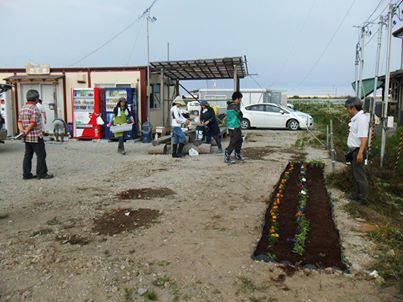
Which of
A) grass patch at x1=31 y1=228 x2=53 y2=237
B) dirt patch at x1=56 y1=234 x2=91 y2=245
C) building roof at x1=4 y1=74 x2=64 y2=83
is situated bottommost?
dirt patch at x1=56 y1=234 x2=91 y2=245

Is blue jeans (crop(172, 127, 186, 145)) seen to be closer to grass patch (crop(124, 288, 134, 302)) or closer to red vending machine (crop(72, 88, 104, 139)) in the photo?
red vending machine (crop(72, 88, 104, 139))

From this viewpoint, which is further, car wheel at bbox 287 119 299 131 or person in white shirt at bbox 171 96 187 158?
car wheel at bbox 287 119 299 131

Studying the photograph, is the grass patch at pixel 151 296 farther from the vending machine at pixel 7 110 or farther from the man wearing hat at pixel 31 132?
the vending machine at pixel 7 110

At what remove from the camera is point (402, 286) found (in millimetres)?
3598

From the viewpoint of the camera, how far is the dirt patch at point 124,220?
5.12 meters

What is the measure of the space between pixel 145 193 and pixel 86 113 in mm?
10285

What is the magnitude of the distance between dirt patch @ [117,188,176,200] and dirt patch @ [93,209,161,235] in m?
0.80

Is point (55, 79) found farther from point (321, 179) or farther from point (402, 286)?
point (402, 286)

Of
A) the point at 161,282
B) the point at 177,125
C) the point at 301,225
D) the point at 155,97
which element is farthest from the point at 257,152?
the point at 161,282

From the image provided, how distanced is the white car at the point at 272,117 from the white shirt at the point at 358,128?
15691mm

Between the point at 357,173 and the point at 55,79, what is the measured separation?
45.4ft

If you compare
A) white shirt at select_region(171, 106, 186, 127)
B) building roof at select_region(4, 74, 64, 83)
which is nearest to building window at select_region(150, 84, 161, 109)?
building roof at select_region(4, 74, 64, 83)

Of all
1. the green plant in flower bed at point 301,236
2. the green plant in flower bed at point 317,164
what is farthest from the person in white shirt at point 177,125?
the green plant in flower bed at point 301,236

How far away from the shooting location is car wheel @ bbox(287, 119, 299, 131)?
71.9 feet
